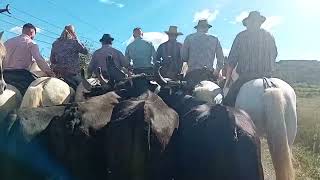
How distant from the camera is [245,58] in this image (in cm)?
805

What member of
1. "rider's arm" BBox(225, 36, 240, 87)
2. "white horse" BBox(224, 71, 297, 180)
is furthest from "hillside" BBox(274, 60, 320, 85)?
"white horse" BBox(224, 71, 297, 180)

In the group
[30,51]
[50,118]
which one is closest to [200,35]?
[30,51]

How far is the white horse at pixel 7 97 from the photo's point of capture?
6720mm

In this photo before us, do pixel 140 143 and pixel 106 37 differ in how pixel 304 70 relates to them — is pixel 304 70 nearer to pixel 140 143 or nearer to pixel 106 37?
pixel 106 37

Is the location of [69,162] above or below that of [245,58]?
below

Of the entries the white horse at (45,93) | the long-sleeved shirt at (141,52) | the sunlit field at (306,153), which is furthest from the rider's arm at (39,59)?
the sunlit field at (306,153)

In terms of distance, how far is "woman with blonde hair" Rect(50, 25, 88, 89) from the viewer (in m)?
9.47

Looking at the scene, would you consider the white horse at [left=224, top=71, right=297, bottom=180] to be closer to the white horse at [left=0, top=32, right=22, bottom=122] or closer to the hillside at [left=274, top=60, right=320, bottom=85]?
the white horse at [left=0, top=32, right=22, bottom=122]

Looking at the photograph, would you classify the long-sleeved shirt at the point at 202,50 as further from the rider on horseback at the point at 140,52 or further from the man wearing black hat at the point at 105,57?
the rider on horseback at the point at 140,52

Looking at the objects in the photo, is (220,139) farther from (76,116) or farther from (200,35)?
(200,35)

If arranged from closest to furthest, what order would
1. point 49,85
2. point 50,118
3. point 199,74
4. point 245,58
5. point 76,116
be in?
point 76,116
point 50,118
point 49,85
point 245,58
point 199,74

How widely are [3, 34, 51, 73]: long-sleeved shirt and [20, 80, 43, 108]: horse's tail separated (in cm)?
175

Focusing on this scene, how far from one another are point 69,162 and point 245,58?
149 inches

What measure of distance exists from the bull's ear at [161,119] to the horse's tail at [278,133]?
1.67 meters
